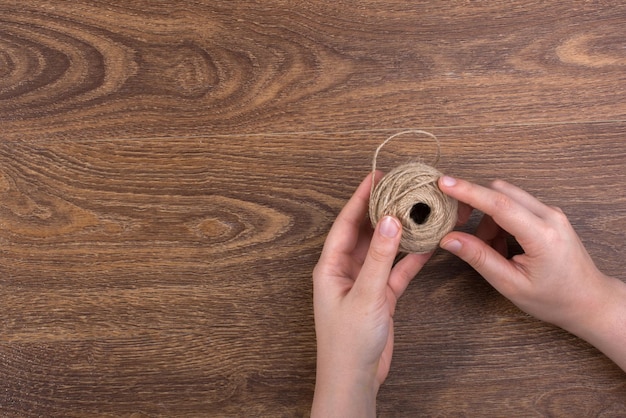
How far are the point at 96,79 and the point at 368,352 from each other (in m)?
0.64

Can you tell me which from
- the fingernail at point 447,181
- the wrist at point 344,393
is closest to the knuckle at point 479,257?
the fingernail at point 447,181

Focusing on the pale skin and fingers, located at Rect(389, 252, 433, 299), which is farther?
fingers, located at Rect(389, 252, 433, 299)

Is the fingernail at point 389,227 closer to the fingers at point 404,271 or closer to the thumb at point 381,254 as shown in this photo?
the thumb at point 381,254

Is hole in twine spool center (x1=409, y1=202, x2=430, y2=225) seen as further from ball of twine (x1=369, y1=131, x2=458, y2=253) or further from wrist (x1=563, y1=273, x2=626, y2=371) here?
wrist (x1=563, y1=273, x2=626, y2=371)

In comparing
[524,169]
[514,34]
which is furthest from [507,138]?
[514,34]

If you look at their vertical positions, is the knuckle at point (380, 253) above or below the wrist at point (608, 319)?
above

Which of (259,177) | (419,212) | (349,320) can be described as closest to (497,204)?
(419,212)

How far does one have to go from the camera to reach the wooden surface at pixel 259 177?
93 cm

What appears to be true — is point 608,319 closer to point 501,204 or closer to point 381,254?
point 501,204

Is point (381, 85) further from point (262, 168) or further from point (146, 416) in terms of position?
point (146, 416)

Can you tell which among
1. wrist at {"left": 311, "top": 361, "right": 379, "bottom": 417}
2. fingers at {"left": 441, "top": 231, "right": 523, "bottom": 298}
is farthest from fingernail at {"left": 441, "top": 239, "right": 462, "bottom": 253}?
wrist at {"left": 311, "top": 361, "right": 379, "bottom": 417}

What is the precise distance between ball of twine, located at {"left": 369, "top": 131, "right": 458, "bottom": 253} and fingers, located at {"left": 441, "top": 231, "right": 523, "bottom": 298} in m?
0.03

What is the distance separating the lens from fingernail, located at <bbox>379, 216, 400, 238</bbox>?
0.71m

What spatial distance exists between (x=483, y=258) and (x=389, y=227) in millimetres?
174
